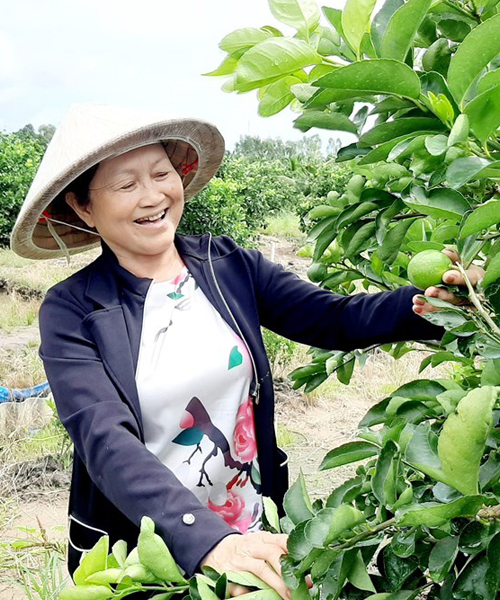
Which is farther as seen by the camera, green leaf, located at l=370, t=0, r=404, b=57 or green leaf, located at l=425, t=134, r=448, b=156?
green leaf, located at l=370, t=0, r=404, b=57

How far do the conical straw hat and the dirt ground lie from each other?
1337 millimetres

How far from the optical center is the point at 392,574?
25.5 inches

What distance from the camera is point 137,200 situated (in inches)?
48.2

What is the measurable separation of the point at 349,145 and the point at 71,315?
575 mm

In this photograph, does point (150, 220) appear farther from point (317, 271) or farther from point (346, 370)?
point (346, 370)

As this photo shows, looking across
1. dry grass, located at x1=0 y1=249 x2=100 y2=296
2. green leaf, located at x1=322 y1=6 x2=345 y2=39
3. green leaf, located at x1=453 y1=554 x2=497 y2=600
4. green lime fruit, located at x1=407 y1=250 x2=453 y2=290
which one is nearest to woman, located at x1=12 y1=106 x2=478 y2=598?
green lime fruit, located at x1=407 y1=250 x2=453 y2=290

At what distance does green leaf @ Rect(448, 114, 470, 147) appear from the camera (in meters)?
0.61

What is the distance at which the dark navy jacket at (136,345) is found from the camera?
903 millimetres

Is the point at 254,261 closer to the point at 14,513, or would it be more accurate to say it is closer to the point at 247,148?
the point at 14,513

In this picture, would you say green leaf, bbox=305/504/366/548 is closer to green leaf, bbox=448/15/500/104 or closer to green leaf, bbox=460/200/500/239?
green leaf, bbox=460/200/500/239

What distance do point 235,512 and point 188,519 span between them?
20.3 inches

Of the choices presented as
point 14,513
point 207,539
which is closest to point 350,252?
point 207,539

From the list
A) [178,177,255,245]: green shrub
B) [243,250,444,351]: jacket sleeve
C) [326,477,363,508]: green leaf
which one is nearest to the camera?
[326,477,363,508]: green leaf

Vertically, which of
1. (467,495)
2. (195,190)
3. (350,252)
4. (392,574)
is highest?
(195,190)
